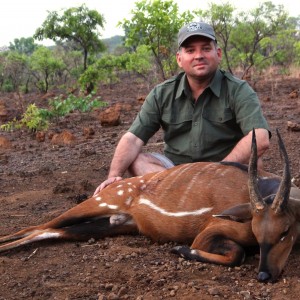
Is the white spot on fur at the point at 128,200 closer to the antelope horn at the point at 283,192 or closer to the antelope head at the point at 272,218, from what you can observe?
the antelope head at the point at 272,218

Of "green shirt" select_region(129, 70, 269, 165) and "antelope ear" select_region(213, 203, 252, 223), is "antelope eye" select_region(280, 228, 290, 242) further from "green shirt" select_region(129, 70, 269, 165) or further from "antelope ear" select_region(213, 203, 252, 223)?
"green shirt" select_region(129, 70, 269, 165)

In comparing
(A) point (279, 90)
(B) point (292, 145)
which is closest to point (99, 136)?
(B) point (292, 145)

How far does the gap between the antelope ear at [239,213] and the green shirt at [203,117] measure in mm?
1076

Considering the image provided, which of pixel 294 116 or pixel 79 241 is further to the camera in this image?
pixel 294 116

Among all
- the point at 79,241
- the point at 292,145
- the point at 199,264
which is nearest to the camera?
the point at 199,264

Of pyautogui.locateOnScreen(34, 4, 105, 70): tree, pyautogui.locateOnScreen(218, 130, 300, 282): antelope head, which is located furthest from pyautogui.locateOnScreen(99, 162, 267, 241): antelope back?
pyautogui.locateOnScreen(34, 4, 105, 70): tree

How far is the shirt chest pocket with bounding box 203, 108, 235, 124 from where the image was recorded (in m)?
4.06

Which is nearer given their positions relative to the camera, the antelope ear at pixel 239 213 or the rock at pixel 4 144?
the antelope ear at pixel 239 213

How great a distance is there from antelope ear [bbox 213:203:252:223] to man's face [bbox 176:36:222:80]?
1.37 meters

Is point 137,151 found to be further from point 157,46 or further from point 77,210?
point 157,46

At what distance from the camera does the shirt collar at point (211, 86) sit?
4.07 metres

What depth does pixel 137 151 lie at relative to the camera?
4.33 m

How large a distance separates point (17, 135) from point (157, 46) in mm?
4466

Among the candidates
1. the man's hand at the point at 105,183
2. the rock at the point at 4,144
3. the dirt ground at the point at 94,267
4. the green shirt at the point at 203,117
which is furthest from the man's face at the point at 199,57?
the rock at the point at 4,144
